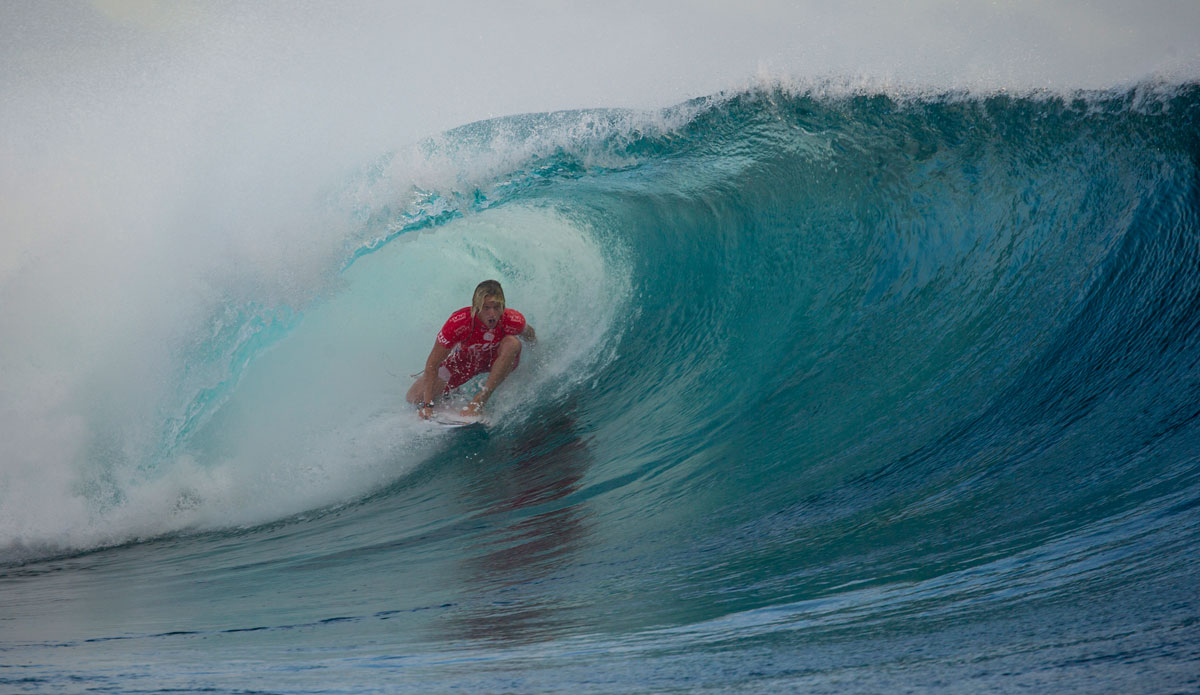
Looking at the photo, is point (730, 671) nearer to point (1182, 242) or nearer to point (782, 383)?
point (782, 383)

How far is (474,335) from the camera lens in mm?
4953

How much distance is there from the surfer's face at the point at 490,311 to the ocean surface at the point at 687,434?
764mm

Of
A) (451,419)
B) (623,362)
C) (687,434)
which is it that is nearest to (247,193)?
(451,419)

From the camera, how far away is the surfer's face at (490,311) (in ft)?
15.2

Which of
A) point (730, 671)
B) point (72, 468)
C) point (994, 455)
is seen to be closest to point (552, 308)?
point (72, 468)

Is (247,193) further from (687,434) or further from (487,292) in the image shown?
(687,434)

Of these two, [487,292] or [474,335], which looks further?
[474,335]

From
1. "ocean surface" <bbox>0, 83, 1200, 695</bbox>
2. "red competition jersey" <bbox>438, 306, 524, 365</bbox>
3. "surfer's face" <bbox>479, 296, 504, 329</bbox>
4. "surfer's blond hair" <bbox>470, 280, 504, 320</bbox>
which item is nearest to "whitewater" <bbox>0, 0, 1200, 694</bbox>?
"ocean surface" <bbox>0, 83, 1200, 695</bbox>

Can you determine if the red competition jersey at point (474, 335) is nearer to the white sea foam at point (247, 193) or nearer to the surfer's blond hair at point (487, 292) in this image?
the surfer's blond hair at point (487, 292)

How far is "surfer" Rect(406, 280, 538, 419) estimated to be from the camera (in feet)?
16.1

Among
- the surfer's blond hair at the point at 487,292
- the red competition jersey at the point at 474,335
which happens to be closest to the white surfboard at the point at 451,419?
the red competition jersey at the point at 474,335

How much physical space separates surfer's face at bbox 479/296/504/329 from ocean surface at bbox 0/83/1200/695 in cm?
76

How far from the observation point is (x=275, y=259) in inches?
226

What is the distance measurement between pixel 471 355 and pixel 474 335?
7.5 inches
